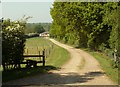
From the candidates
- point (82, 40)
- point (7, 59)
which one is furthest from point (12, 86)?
point (82, 40)

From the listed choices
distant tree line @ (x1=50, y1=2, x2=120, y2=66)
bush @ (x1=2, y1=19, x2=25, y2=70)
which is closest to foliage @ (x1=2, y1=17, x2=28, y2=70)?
bush @ (x1=2, y1=19, x2=25, y2=70)

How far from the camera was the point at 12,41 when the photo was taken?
833 inches

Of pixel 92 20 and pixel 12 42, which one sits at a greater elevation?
pixel 92 20

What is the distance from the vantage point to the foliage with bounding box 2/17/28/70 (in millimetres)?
20750

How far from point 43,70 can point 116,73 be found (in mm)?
5009

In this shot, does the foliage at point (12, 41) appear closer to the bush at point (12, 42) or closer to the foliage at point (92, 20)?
the bush at point (12, 42)

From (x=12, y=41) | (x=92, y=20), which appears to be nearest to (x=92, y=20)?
(x=92, y=20)

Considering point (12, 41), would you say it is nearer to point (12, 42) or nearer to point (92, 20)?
point (12, 42)

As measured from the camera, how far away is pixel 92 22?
4384 centimetres

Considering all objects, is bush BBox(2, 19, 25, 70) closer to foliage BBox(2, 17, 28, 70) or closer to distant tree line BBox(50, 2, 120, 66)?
foliage BBox(2, 17, 28, 70)

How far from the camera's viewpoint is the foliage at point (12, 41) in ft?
68.1

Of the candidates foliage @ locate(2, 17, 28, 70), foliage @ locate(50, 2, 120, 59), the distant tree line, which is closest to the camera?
foliage @ locate(2, 17, 28, 70)

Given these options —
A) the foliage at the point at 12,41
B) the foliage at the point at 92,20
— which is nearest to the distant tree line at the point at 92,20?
the foliage at the point at 92,20

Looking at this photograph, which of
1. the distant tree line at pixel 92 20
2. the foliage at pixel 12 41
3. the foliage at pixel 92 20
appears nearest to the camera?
the foliage at pixel 12 41
